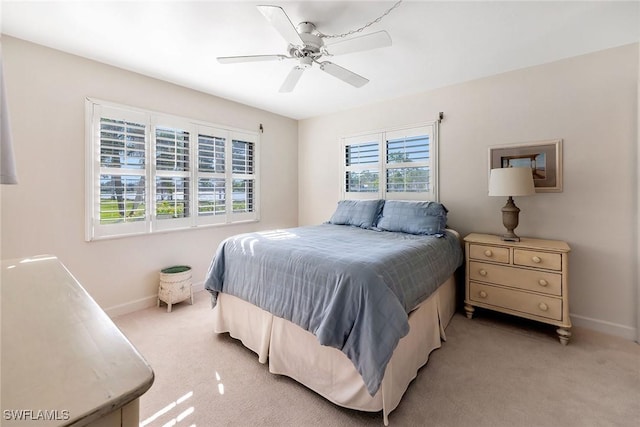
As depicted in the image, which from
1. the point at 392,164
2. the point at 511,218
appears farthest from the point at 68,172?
the point at 511,218

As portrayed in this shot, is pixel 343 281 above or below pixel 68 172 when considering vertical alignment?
below

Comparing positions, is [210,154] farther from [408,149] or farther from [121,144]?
[408,149]

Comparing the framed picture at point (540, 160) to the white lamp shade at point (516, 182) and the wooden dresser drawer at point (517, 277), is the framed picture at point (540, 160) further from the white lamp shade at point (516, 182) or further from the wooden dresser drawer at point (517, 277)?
the wooden dresser drawer at point (517, 277)

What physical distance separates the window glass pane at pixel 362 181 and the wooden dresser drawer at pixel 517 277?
1.65 m

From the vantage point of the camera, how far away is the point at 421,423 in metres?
1.51

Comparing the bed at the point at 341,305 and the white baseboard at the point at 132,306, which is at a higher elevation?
the bed at the point at 341,305

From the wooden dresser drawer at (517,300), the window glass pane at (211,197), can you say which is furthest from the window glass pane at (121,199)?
the wooden dresser drawer at (517,300)

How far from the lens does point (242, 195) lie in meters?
3.99

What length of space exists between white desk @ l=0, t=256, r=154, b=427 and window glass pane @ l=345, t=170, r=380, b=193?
11.4 ft

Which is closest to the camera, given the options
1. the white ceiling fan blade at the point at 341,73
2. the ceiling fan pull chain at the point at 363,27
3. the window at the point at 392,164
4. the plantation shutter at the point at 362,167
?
the ceiling fan pull chain at the point at 363,27

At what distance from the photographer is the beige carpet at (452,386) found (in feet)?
5.08

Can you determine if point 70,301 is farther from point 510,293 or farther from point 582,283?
point 582,283

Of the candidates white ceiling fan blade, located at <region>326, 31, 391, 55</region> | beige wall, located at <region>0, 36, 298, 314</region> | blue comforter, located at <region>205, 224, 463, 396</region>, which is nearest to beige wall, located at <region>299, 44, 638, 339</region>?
blue comforter, located at <region>205, 224, 463, 396</region>

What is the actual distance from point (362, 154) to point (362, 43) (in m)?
2.13
